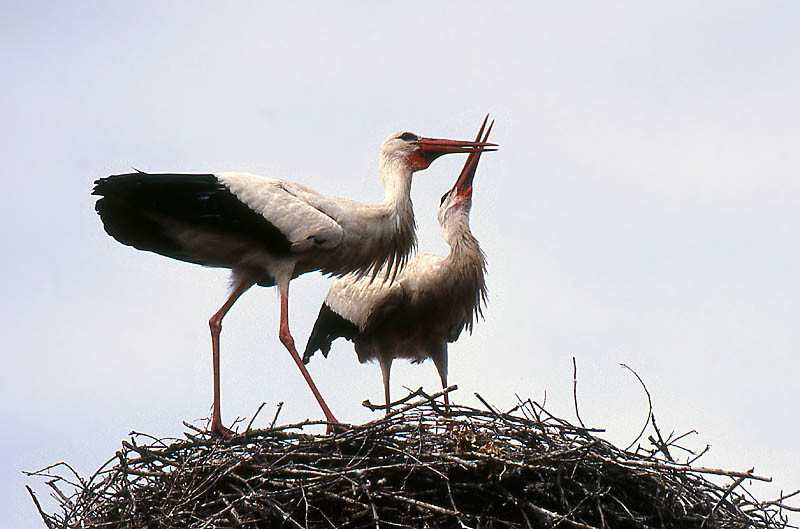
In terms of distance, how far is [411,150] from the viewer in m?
6.55

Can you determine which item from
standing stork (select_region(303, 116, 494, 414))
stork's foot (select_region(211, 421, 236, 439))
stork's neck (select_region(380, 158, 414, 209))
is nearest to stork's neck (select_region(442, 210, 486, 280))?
standing stork (select_region(303, 116, 494, 414))

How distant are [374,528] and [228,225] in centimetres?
174

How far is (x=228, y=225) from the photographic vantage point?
18.6 feet

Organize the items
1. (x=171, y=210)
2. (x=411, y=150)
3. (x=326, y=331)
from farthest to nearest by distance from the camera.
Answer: (x=326, y=331), (x=411, y=150), (x=171, y=210)

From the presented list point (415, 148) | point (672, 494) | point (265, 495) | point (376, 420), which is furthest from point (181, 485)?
point (415, 148)

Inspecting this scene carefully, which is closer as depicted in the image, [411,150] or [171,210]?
[171,210]

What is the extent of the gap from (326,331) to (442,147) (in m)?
1.52

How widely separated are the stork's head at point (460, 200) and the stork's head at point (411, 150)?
2.63ft

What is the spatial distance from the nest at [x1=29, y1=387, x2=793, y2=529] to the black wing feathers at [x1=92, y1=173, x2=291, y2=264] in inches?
43.8

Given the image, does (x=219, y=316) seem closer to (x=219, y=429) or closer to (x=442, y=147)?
(x=219, y=429)

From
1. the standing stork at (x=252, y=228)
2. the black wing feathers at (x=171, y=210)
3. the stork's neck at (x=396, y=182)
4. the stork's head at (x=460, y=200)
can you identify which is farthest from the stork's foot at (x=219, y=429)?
the stork's head at (x=460, y=200)

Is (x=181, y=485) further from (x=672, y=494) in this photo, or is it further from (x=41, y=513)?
(x=672, y=494)

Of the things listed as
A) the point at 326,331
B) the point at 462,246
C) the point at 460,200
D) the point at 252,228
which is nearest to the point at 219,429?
the point at 252,228

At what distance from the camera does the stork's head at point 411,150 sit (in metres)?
6.53
